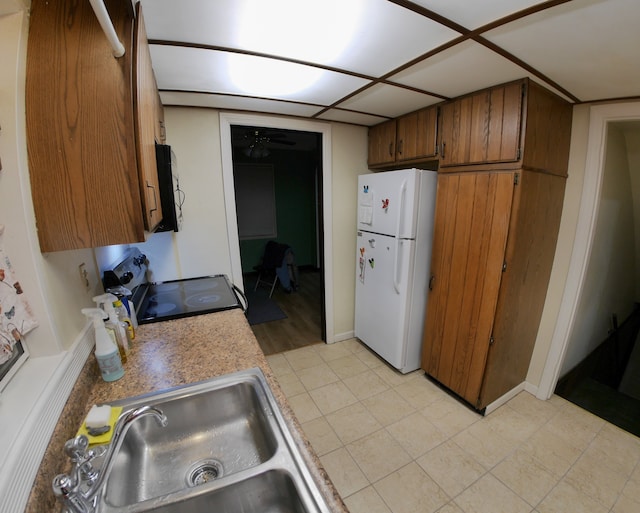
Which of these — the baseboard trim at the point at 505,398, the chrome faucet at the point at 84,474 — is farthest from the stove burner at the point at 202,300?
the baseboard trim at the point at 505,398

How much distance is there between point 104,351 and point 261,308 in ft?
9.60

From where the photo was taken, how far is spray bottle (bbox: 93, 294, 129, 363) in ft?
3.32

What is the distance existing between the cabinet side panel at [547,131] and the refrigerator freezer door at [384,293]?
907 millimetres

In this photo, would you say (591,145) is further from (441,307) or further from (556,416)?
(556,416)

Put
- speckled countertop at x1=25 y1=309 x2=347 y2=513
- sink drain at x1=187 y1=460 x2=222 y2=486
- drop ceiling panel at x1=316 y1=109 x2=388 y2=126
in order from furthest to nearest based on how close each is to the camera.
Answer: drop ceiling panel at x1=316 y1=109 x2=388 y2=126 → sink drain at x1=187 y1=460 x2=222 y2=486 → speckled countertop at x1=25 y1=309 x2=347 y2=513

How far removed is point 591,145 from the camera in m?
1.71

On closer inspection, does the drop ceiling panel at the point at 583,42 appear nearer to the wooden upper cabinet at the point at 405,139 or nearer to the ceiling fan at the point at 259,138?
the wooden upper cabinet at the point at 405,139

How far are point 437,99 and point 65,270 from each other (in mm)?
2189

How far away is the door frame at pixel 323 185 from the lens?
2105 mm

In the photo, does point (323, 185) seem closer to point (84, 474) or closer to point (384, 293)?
point (384, 293)

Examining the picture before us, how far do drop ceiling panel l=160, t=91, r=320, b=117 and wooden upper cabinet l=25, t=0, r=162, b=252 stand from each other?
3.41 feet

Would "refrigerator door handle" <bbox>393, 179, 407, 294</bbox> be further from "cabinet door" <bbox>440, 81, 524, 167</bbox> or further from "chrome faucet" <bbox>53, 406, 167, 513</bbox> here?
"chrome faucet" <bbox>53, 406, 167, 513</bbox>

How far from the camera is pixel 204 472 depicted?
0.86m

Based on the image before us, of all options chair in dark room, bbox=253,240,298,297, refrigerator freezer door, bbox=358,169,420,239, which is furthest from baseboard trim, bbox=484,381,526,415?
chair in dark room, bbox=253,240,298,297
